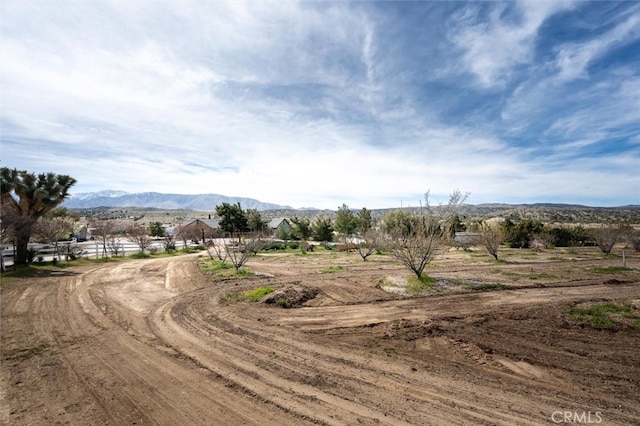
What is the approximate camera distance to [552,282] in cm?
1547

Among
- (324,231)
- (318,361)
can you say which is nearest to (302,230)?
(324,231)

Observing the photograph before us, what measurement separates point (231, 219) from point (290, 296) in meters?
33.0

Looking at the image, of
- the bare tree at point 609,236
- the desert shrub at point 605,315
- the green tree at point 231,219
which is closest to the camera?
the desert shrub at point 605,315

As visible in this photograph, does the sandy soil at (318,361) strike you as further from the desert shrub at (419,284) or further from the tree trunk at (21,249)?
the tree trunk at (21,249)

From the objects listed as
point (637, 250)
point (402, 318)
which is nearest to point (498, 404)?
point (402, 318)

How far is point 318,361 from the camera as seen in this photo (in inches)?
269

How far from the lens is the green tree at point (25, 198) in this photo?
19719mm

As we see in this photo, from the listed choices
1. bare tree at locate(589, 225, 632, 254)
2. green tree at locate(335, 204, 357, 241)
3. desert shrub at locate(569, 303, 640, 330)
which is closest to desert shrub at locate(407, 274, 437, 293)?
desert shrub at locate(569, 303, 640, 330)

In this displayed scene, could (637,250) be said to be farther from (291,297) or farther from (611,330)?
(291,297)

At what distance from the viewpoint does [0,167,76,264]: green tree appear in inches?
776

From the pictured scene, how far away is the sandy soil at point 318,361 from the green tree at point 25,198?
9860 millimetres

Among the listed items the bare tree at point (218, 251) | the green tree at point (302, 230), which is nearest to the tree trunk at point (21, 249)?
the bare tree at point (218, 251)

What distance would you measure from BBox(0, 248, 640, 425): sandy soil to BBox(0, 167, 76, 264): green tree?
9860 mm

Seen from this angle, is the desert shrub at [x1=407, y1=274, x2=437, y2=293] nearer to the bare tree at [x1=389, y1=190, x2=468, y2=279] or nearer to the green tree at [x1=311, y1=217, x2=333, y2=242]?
the bare tree at [x1=389, y1=190, x2=468, y2=279]
